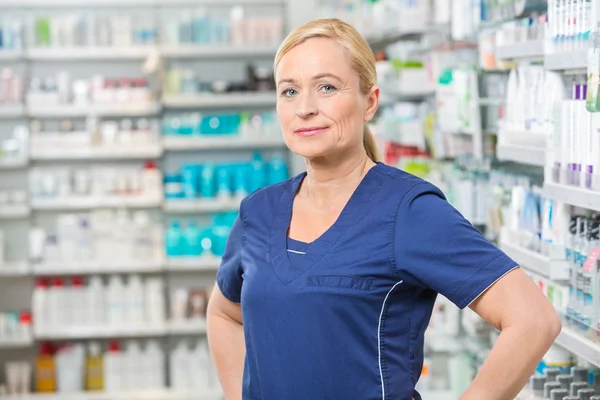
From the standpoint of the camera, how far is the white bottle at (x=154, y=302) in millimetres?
7383

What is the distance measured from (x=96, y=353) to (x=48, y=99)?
1.90 metres

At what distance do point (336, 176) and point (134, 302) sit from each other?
557 centimetres

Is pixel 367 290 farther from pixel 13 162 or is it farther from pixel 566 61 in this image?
pixel 13 162

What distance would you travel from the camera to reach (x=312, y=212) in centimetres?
201

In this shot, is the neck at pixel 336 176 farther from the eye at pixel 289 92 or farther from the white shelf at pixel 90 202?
the white shelf at pixel 90 202

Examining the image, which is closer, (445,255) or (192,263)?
(445,255)

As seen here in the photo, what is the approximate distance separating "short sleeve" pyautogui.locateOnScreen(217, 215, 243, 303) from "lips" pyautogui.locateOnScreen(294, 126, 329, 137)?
28 cm

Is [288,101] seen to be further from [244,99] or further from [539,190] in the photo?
[244,99]

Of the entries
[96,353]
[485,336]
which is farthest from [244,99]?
[485,336]

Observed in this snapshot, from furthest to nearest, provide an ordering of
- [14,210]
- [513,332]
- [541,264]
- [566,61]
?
1. [14,210]
2. [541,264]
3. [566,61]
4. [513,332]

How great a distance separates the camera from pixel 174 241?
290 inches

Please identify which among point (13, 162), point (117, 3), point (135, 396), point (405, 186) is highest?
point (117, 3)

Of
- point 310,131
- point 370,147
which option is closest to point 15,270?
point 370,147

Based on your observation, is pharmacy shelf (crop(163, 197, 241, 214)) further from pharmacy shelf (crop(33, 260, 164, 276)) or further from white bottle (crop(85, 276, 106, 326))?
white bottle (crop(85, 276, 106, 326))
